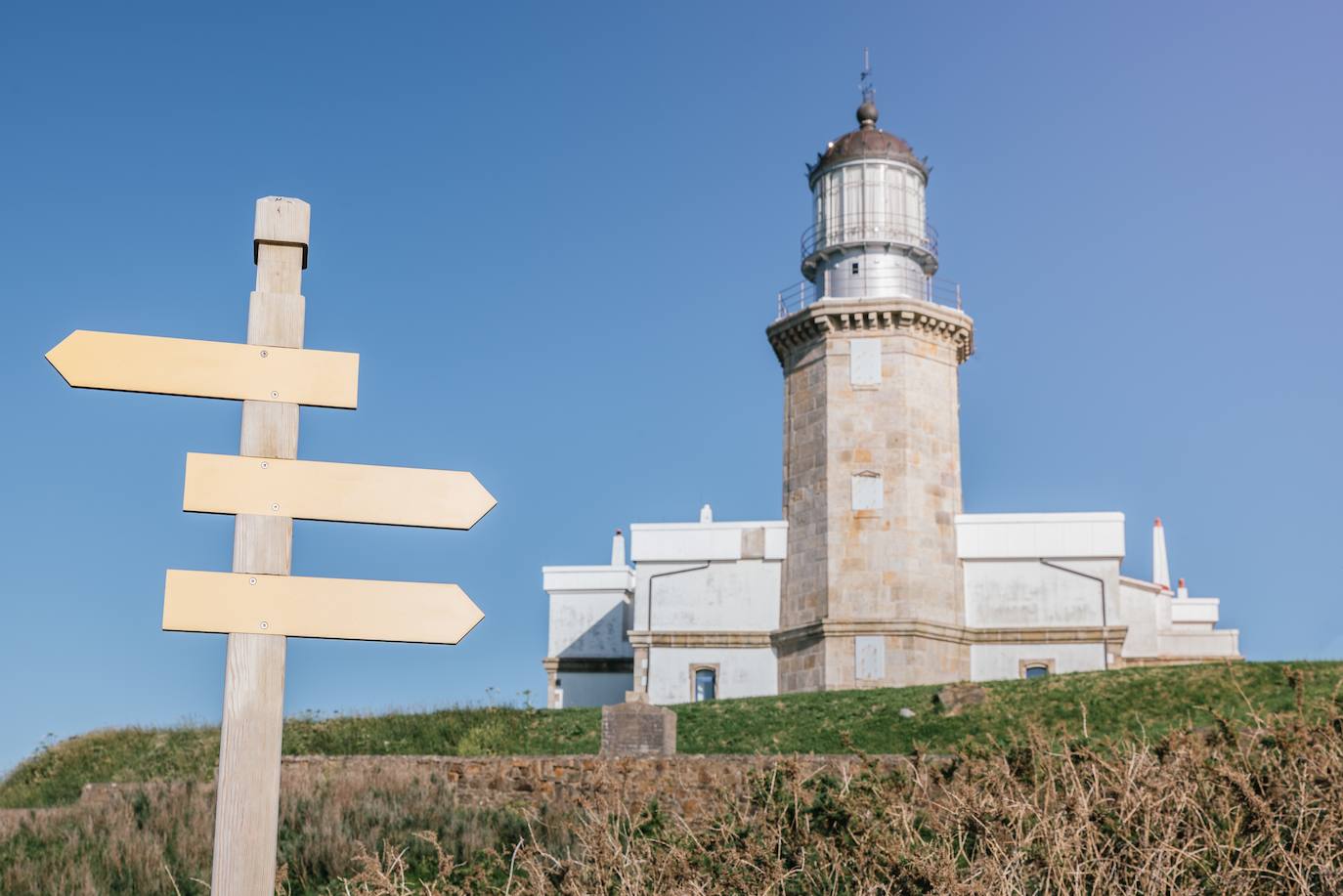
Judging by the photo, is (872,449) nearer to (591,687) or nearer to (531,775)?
(591,687)

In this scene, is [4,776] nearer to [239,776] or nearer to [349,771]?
[349,771]

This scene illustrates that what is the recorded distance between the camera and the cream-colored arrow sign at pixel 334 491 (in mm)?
4363

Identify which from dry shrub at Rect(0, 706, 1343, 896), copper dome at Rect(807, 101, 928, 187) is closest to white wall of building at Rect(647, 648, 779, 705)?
copper dome at Rect(807, 101, 928, 187)

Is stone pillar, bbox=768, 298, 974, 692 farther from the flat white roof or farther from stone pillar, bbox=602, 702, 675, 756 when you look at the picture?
stone pillar, bbox=602, 702, 675, 756

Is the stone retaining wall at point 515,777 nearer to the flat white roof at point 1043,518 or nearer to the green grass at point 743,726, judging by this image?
the green grass at point 743,726

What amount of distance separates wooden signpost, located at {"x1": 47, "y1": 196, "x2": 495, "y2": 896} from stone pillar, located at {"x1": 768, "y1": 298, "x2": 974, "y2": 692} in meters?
26.9

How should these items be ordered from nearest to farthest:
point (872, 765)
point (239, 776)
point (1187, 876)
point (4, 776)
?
point (239, 776) < point (1187, 876) < point (872, 765) < point (4, 776)

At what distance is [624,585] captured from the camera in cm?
3834

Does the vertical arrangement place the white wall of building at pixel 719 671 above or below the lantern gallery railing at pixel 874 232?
below

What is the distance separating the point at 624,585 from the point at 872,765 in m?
29.0

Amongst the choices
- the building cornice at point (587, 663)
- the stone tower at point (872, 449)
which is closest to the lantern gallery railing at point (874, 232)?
the stone tower at point (872, 449)

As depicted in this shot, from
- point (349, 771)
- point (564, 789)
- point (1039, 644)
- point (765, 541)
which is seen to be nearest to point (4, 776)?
point (349, 771)

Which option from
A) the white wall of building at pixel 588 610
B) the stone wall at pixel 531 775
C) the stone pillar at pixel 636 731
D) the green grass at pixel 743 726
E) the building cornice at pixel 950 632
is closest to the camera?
the stone wall at pixel 531 775

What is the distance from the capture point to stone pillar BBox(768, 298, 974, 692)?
3117 cm
